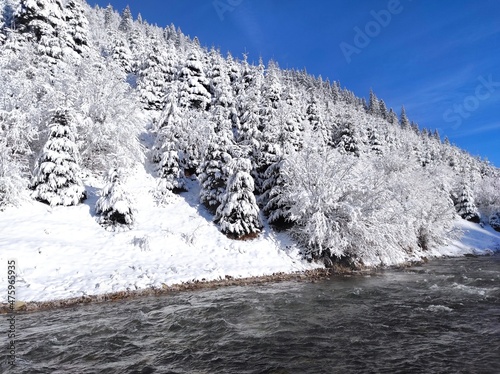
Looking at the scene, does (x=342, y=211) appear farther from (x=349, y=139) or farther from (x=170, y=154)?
(x=349, y=139)

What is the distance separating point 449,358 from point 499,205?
239ft

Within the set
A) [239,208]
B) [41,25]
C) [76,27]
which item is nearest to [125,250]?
[239,208]

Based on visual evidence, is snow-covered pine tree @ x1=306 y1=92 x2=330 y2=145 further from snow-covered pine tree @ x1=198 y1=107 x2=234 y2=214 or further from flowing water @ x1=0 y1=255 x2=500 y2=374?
flowing water @ x1=0 y1=255 x2=500 y2=374

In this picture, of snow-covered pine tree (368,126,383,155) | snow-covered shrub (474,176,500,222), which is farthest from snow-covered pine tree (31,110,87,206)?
snow-covered shrub (474,176,500,222)

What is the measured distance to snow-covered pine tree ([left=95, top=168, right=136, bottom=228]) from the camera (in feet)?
72.5

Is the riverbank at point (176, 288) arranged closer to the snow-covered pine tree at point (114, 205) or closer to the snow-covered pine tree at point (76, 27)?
the snow-covered pine tree at point (114, 205)

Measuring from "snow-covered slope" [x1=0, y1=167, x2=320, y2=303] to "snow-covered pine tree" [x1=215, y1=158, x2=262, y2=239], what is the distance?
2.84 feet

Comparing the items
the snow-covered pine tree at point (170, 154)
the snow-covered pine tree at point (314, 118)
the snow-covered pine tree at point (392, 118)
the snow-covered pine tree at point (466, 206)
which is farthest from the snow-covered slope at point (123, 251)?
the snow-covered pine tree at point (392, 118)

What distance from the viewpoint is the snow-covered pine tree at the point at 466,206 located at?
187ft

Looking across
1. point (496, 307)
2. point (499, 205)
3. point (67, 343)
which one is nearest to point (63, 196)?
point (67, 343)

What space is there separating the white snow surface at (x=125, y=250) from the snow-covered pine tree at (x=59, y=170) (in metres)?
0.82

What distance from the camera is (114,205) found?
22.0 meters

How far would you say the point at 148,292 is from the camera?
1623 cm

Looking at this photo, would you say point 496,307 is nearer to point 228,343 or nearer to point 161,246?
point 228,343
